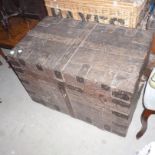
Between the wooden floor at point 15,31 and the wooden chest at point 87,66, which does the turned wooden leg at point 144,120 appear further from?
the wooden floor at point 15,31

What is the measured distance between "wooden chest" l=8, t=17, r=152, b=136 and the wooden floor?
2.92 ft

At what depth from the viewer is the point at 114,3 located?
1.34 meters

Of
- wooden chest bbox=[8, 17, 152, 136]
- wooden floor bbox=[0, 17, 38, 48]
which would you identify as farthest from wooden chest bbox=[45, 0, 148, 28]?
wooden floor bbox=[0, 17, 38, 48]

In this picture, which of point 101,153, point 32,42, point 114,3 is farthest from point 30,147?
point 114,3

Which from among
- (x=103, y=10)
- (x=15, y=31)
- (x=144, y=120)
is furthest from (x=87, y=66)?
(x=15, y=31)

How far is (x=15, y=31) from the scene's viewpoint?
8.18 feet

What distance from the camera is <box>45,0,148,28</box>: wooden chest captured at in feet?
4.34

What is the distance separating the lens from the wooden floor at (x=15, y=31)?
93.7 inches

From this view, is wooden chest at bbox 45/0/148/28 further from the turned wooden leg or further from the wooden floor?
the wooden floor

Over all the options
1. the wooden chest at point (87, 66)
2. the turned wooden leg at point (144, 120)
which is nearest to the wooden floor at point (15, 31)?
the wooden chest at point (87, 66)

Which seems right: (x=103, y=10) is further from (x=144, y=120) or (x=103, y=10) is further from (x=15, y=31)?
(x=15, y=31)

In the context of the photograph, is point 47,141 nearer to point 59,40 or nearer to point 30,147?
point 30,147

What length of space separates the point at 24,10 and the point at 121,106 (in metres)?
1.95

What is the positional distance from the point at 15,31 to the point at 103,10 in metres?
1.50
